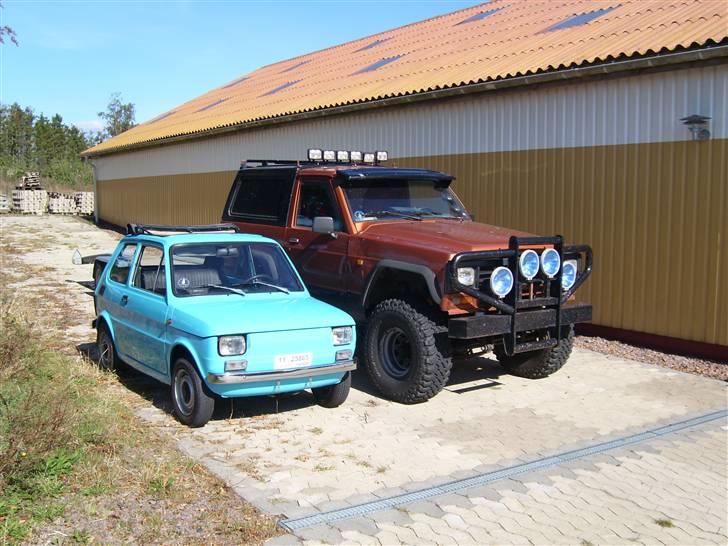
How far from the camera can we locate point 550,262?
6.94 metres

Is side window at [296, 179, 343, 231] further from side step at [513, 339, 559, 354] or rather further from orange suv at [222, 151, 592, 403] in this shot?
side step at [513, 339, 559, 354]

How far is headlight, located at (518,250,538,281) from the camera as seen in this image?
6.72 m

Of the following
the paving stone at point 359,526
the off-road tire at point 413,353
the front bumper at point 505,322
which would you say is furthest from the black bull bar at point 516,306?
the paving stone at point 359,526

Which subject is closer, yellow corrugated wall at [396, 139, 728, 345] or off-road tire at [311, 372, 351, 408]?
off-road tire at [311, 372, 351, 408]

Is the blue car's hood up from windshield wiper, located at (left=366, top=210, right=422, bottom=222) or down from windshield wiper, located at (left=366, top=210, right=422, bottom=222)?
down

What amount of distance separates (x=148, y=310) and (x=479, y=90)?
21.6ft

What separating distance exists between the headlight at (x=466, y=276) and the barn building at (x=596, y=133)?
3.58m

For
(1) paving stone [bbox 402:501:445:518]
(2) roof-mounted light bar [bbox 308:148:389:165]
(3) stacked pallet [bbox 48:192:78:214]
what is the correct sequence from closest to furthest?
(1) paving stone [bbox 402:501:445:518]
(2) roof-mounted light bar [bbox 308:148:389:165]
(3) stacked pallet [bbox 48:192:78:214]

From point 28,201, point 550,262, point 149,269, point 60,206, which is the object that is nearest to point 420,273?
point 550,262

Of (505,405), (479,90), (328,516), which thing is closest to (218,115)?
(479,90)

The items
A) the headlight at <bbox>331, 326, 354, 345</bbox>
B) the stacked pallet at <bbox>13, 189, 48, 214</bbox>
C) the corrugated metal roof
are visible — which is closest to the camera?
the headlight at <bbox>331, 326, 354, 345</bbox>

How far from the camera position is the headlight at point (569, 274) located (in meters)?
7.31

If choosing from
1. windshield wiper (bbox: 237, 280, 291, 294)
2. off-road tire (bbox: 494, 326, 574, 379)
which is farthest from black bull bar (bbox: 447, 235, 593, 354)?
windshield wiper (bbox: 237, 280, 291, 294)

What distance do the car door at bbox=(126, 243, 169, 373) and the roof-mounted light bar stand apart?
2731 millimetres
